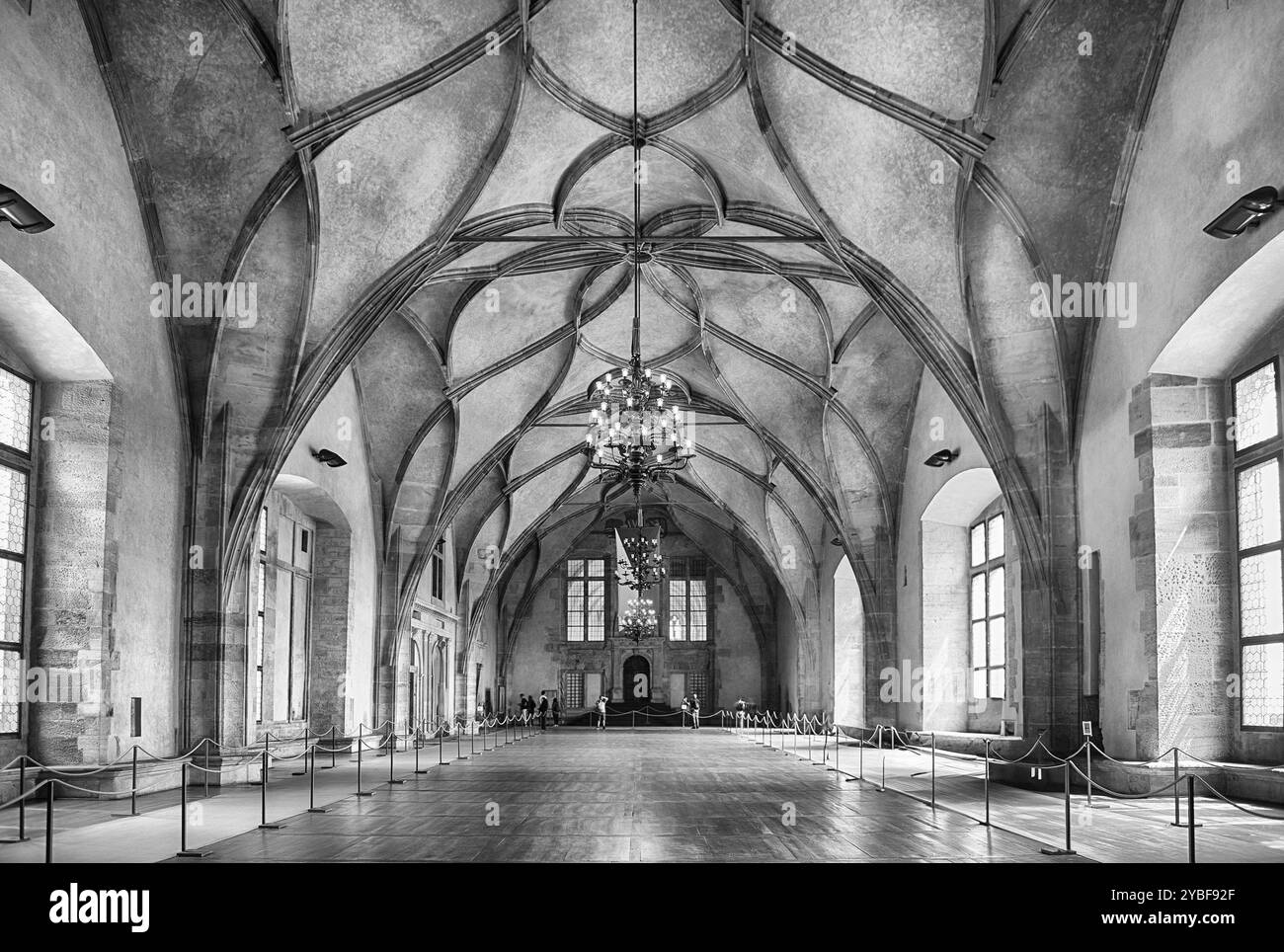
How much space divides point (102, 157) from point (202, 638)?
250 inches

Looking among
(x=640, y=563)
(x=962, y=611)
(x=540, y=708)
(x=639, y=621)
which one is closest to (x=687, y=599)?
(x=639, y=621)

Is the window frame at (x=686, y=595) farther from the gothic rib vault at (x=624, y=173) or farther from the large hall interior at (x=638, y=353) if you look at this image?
the gothic rib vault at (x=624, y=173)

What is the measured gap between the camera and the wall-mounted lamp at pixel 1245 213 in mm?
10812

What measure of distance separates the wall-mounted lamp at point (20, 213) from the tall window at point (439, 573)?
20.0 metres

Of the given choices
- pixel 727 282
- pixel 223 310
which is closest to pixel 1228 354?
pixel 727 282

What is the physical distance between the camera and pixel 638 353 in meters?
17.2

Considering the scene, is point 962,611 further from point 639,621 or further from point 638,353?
point 639,621

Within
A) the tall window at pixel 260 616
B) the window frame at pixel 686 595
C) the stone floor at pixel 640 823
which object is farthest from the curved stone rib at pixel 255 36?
the window frame at pixel 686 595

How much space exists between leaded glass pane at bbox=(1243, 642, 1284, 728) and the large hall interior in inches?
2.1

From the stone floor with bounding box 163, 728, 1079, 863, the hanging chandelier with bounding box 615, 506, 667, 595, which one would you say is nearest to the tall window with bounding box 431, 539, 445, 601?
the hanging chandelier with bounding box 615, 506, 667, 595

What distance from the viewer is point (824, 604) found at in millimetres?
33438

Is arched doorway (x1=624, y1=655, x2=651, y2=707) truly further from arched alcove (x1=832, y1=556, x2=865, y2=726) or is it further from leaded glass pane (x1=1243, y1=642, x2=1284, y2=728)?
leaded glass pane (x1=1243, y1=642, x2=1284, y2=728)

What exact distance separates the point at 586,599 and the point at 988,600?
977 inches
